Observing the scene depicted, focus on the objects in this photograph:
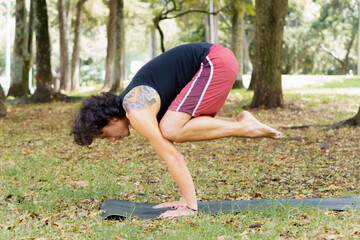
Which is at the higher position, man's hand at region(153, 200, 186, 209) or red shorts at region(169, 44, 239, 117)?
red shorts at region(169, 44, 239, 117)

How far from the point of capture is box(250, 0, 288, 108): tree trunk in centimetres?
1221

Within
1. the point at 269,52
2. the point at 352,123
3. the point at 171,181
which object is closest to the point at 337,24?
the point at 269,52

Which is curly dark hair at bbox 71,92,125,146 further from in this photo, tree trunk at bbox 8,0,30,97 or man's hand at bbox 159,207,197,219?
tree trunk at bbox 8,0,30,97

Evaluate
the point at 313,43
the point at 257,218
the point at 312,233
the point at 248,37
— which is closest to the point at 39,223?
the point at 257,218

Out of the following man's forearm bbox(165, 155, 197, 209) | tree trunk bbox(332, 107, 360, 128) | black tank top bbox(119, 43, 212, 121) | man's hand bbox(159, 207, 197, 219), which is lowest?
tree trunk bbox(332, 107, 360, 128)

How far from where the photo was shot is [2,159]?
720 centimetres

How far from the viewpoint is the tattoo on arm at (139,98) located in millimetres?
3924

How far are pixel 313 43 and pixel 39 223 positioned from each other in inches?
1561

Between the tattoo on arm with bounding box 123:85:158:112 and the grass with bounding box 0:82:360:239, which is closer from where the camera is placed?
the grass with bounding box 0:82:360:239

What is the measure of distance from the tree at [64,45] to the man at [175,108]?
69.6 ft

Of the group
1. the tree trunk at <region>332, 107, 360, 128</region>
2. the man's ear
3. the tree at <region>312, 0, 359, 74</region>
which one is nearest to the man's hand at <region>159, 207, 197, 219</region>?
the man's ear

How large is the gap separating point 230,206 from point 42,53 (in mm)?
14608

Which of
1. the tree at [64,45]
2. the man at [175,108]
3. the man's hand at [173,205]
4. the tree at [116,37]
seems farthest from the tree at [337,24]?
the man's hand at [173,205]

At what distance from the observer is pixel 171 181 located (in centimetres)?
583
